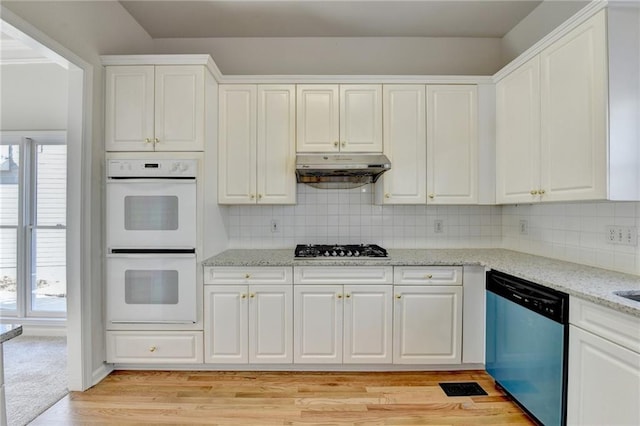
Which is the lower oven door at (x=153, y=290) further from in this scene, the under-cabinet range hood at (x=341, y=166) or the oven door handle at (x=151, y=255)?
the under-cabinet range hood at (x=341, y=166)

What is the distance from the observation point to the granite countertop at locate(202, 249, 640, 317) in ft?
4.90

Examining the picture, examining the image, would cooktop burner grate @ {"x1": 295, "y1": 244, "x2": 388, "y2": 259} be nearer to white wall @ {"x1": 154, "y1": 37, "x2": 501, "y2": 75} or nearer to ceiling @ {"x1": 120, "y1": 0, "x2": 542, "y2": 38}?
white wall @ {"x1": 154, "y1": 37, "x2": 501, "y2": 75}

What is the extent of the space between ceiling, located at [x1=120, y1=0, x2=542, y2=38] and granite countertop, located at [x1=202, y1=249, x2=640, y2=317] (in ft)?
6.56

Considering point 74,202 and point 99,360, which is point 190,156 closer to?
point 74,202

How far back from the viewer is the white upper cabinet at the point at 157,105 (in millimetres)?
2338

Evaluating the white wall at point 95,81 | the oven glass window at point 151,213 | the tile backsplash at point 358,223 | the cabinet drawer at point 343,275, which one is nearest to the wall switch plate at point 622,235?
the tile backsplash at point 358,223

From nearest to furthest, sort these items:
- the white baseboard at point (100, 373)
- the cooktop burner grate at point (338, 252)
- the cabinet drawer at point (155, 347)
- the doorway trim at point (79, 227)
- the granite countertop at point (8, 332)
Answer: the granite countertop at point (8, 332), the doorway trim at point (79, 227), the white baseboard at point (100, 373), the cabinet drawer at point (155, 347), the cooktop burner grate at point (338, 252)

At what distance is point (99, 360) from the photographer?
2.30m

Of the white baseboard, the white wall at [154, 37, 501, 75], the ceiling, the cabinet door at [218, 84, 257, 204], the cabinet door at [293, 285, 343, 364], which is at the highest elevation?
the ceiling

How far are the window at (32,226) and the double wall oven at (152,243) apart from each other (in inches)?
60.3

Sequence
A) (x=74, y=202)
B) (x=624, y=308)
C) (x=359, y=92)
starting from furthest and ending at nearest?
(x=359, y=92) → (x=74, y=202) → (x=624, y=308)

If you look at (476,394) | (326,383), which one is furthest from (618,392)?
(326,383)

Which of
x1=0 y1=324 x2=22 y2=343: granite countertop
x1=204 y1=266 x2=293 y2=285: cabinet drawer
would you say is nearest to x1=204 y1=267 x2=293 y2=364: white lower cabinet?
x1=204 y1=266 x2=293 y2=285: cabinet drawer

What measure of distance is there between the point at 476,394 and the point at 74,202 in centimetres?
301
